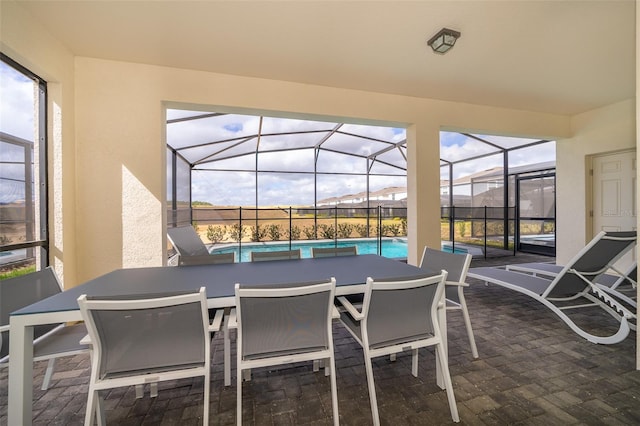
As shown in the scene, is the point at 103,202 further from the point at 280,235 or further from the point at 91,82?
the point at 280,235

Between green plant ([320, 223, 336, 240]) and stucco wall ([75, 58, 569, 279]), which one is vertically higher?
stucco wall ([75, 58, 569, 279])

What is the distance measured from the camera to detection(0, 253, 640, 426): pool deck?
1530mm

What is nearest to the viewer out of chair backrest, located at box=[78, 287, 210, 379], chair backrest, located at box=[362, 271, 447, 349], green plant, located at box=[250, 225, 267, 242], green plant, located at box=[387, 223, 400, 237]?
chair backrest, located at box=[78, 287, 210, 379]

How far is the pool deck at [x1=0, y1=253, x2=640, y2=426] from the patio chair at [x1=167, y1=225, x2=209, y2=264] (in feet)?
3.32

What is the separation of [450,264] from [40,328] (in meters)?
2.91

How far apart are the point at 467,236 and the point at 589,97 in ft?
13.5

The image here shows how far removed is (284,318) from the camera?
1344 millimetres

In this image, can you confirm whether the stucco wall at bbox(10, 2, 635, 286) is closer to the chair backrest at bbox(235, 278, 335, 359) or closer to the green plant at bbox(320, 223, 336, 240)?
the chair backrest at bbox(235, 278, 335, 359)

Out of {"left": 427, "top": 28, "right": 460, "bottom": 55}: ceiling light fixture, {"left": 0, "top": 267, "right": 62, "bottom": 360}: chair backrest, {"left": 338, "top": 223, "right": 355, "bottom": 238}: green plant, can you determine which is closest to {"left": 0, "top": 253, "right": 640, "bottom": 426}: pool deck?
{"left": 0, "top": 267, "right": 62, "bottom": 360}: chair backrest

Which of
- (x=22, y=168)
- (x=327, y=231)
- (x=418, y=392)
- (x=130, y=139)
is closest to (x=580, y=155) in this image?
(x=418, y=392)

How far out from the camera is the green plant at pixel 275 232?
7741 millimetres

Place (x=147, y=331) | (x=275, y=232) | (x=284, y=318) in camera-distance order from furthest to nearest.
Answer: (x=275, y=232)
(x=284, y=318)
(x=147, y=331)

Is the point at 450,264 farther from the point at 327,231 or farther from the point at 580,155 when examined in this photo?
the point at 327,231

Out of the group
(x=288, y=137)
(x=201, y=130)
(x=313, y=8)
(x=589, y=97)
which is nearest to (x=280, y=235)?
(x=288, y=137)
